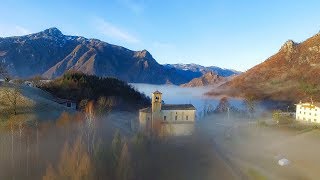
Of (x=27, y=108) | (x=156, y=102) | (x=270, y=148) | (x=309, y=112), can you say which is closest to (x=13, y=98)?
(x=27, y=108)

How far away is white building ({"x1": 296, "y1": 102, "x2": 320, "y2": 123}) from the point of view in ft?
342

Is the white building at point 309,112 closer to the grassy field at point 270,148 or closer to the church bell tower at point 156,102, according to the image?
the grassy field at point 270,148

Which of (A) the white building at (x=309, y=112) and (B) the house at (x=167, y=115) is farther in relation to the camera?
(A) the white building at (x=309, y=112)

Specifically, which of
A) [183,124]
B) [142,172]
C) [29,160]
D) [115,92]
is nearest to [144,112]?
[183,124]

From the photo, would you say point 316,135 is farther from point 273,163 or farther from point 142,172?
point 142,172

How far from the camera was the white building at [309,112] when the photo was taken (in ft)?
342

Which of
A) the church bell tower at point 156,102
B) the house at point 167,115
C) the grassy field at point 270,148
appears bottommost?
the grassy field at point 270,148

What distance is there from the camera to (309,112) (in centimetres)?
10694

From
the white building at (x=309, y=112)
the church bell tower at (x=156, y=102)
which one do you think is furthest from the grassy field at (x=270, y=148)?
the church bell tower at (x=156, y=102)

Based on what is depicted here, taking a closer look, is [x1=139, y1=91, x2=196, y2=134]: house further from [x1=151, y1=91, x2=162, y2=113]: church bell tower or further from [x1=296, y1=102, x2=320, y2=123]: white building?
[x1=296, y1=102, x2=320, y2=123]: white building

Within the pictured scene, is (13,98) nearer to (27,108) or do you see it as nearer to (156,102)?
(27,108)

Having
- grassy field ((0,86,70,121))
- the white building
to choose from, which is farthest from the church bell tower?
the white building

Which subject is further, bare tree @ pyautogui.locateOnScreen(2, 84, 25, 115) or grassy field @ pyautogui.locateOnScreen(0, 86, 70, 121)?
bare tree @ pyautogui.locateOnScreen(2, 84, 25, 115)

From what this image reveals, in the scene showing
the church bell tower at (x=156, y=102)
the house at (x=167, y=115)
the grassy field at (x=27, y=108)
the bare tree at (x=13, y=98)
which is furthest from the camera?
the church bell tower at (x=156, y=102)
